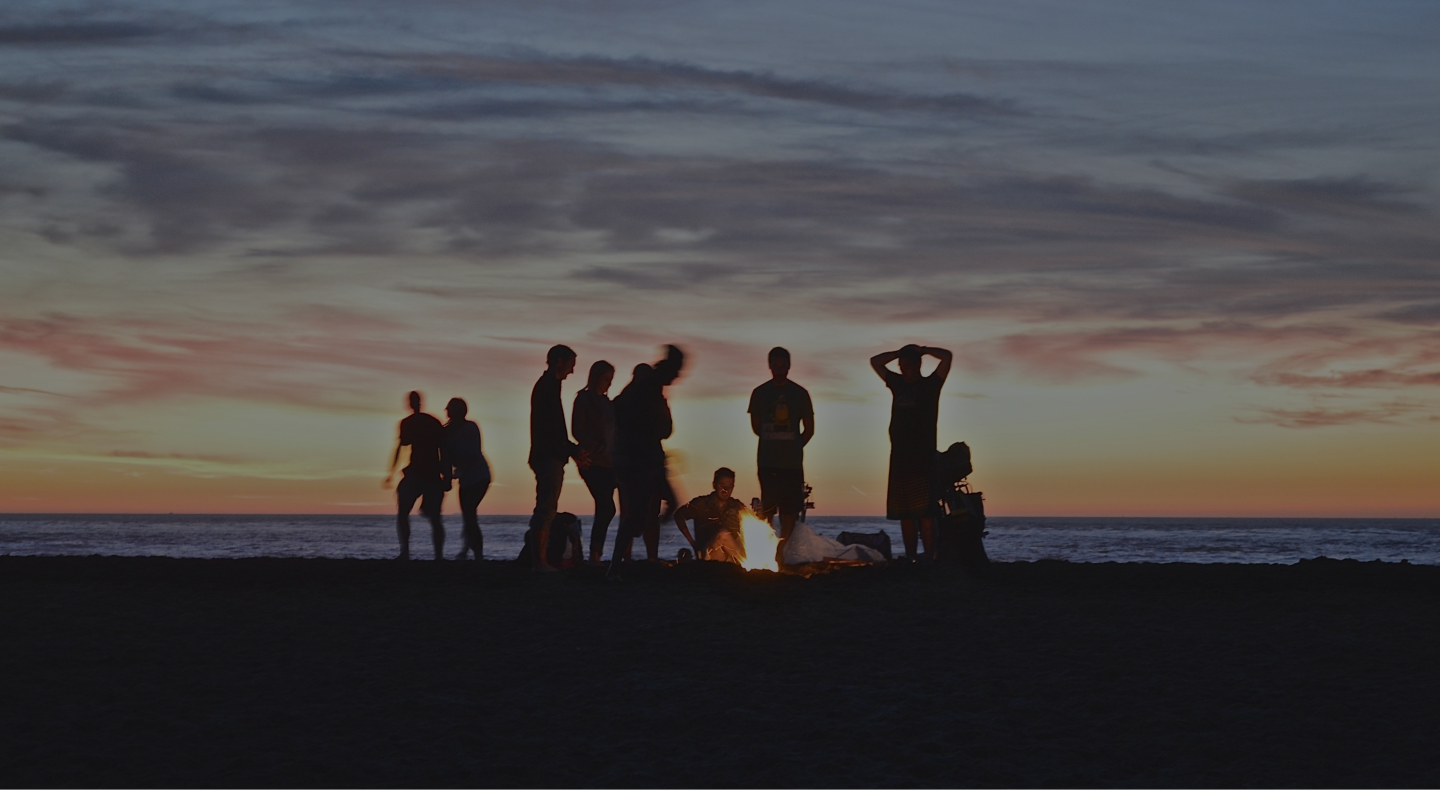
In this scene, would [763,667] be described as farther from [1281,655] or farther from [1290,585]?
[1290,585]

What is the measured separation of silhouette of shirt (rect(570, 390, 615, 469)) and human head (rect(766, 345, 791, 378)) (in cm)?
161

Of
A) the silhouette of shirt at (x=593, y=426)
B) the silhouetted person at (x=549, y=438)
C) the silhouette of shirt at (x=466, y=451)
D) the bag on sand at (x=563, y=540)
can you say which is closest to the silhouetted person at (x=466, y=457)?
the silhouette of shirt at (x=466, y=451)

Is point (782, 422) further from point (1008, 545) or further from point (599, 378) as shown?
point (1008, 545)

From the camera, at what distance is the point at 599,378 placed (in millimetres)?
10977

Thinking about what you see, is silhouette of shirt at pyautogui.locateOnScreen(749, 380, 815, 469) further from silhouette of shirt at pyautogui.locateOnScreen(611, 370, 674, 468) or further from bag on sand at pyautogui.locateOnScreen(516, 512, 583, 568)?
bag on sand at pyautogui.locateOnScreen(516, 512, 583, 568)

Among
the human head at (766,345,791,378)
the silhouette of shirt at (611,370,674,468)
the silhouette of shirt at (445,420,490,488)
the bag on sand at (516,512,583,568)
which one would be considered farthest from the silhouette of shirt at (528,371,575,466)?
the silhouette of shirt at (445,420,490,488)

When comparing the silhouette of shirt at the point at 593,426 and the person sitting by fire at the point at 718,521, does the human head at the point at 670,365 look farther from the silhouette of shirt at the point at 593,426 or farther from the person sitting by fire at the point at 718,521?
the person sitting by fire at the point at 718,521

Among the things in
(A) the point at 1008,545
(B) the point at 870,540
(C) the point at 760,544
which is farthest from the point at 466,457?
(A) the point at 1008,545

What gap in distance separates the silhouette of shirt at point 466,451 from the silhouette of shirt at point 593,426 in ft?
9.73

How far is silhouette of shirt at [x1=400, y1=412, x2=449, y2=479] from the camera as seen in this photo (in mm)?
13289

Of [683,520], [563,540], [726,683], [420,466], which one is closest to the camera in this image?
[726,683]

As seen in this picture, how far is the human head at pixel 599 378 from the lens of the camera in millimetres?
10961

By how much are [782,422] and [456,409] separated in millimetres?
4417

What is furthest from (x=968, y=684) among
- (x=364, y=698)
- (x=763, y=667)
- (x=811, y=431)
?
(x=811, y=431)
